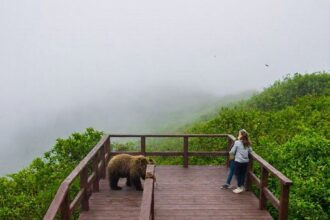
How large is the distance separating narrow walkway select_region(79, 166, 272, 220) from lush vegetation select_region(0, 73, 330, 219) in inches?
46.6

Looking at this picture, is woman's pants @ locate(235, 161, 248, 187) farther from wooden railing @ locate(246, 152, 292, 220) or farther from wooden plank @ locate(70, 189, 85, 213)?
wooden plank @ locate(70, 189, 85, 213)

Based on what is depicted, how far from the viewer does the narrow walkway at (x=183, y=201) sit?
8219 millimetres

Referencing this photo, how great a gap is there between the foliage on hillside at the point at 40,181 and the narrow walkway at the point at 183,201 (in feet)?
9.20

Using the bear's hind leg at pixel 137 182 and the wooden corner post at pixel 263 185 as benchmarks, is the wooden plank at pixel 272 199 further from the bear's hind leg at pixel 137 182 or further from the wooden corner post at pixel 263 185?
the bear's hind leg at pixel 137 182

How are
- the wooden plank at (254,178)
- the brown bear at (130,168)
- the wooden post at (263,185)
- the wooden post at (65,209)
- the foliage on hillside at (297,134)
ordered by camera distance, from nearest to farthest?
the wooden post at (65,209)
the wooden post at (263,185)
the wooden plank at (254,178)
the foliage on hillside at (297,134)
the brown bear at (130,168)

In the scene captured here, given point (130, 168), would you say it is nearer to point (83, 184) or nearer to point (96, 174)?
point (96, 174)

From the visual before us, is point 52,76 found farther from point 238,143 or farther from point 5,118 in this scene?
point 238,143

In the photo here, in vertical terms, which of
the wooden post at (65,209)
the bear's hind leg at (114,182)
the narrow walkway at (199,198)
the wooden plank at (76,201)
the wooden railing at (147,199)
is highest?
the wooden railing at (147,199)

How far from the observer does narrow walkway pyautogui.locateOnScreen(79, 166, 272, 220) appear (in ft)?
27.0

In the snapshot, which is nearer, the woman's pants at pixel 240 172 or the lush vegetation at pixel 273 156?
the lush vegetation at pixel 273 156

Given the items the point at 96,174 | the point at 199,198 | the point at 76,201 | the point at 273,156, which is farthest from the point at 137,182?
the point at 273,156

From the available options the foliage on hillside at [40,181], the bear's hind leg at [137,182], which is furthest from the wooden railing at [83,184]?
the foliage on hillside at [40,181]

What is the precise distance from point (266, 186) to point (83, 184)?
11.9ft

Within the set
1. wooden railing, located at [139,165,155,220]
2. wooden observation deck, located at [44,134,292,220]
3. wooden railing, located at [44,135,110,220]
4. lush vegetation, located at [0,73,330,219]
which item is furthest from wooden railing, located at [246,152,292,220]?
wooden railing, located at [44,135,110,220]
